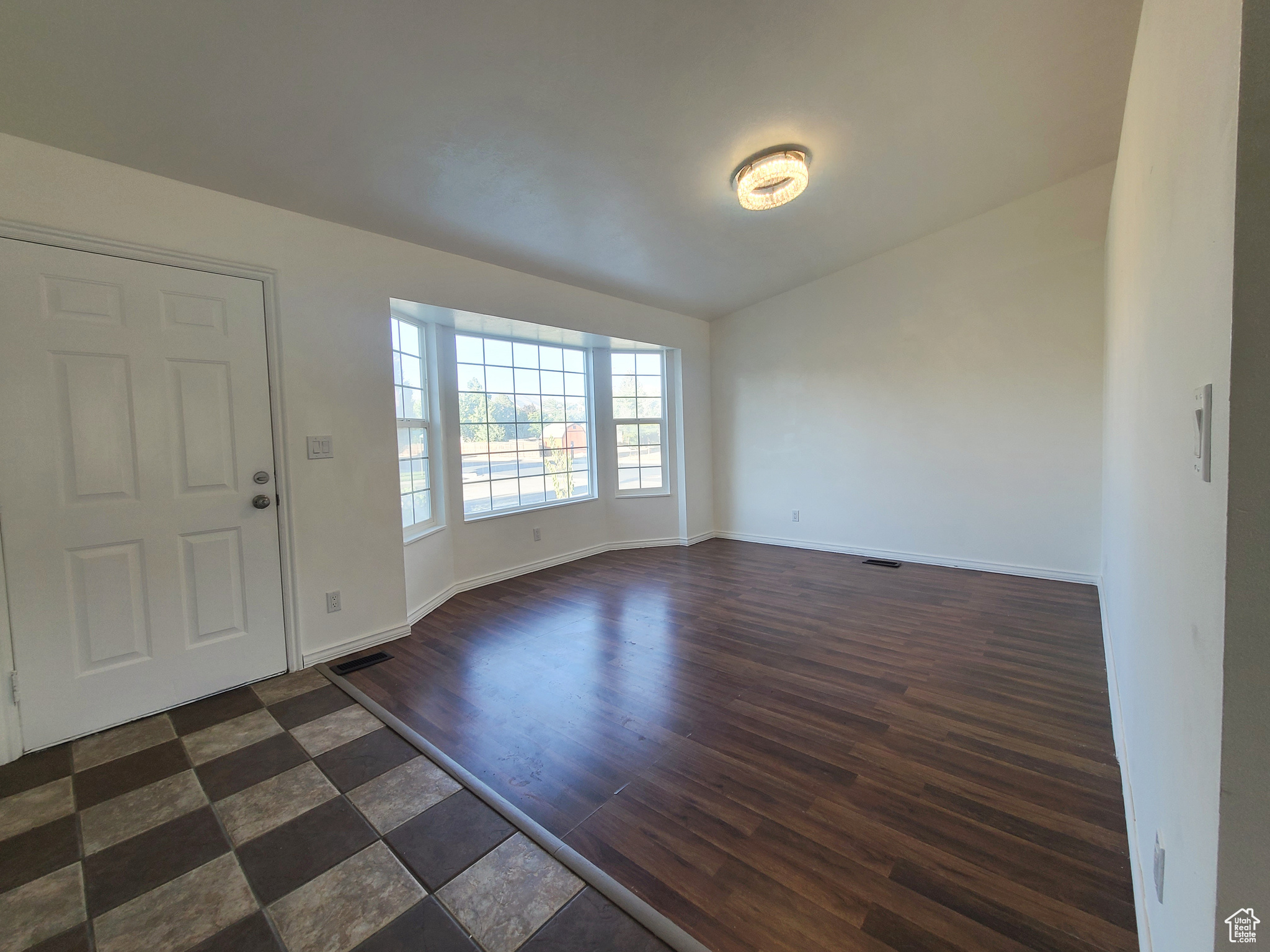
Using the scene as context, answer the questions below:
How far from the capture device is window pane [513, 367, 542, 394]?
14.5 ft

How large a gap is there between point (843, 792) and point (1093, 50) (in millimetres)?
3387

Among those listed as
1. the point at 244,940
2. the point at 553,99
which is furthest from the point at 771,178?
the point at 244,940

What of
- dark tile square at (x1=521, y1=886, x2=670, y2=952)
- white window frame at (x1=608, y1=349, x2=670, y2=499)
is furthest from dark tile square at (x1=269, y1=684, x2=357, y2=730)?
white window frame at (x1=608, y1=349, x2=670, y2=499)

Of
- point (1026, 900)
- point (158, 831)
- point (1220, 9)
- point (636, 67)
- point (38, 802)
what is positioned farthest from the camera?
point (636, 67)

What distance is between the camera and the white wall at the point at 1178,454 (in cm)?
68

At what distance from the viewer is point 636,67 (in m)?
2.07

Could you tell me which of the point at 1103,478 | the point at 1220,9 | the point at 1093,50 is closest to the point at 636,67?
the point at 1220,9

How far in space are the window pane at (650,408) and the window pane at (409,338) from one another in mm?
2329

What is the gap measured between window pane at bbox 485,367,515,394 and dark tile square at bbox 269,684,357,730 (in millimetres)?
2505

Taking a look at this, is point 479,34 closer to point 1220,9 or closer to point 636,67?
point 636,67

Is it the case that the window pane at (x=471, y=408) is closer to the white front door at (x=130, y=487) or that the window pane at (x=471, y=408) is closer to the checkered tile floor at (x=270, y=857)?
the white front door at (x=130, y=487)

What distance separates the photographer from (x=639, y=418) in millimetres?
5320

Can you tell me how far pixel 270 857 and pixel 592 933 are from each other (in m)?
1.02

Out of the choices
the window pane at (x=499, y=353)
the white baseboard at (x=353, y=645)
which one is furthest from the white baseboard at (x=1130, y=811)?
the window pane at (x=499, y=353)
